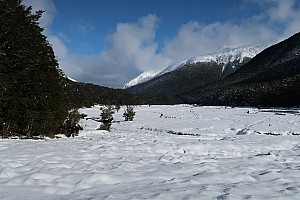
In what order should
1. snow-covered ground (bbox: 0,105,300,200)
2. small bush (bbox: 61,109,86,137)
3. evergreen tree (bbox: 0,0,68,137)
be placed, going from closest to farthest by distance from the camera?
snow-covered ground (bbox: 0,105,300,200) < evergreen tree (bbox: 0,0,68,137) < small bush (bbox: 61,109,86,137)

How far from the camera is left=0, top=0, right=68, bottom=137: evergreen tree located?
59.5 ft

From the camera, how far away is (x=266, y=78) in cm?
17900

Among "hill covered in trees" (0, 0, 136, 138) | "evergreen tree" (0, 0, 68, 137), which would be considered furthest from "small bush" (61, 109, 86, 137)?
"evergreen tree" (0, 0, 68, 137)

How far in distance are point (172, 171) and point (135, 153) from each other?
3.26m

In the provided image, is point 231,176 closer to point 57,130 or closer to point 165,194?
point 165,194

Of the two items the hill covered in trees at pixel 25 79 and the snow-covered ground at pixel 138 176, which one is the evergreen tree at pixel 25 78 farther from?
the snow-covered ground at pixel 138 176

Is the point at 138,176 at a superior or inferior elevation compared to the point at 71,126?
inferior

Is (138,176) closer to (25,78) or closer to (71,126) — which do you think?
(25,78)

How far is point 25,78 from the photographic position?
2020 cm

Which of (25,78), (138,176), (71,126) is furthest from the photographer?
(71,126)

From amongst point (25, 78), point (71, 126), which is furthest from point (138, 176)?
point (71, 126)

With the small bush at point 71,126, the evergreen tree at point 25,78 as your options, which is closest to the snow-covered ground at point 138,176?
the evergreen tree at point 25,78

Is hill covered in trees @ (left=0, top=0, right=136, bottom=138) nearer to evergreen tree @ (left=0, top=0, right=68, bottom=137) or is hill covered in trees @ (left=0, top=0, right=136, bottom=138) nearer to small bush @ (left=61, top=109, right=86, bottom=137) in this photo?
evergreen tree @ (left=0, top=0, right=68, bottom=137)

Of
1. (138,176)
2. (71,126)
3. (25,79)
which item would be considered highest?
(25,79)
